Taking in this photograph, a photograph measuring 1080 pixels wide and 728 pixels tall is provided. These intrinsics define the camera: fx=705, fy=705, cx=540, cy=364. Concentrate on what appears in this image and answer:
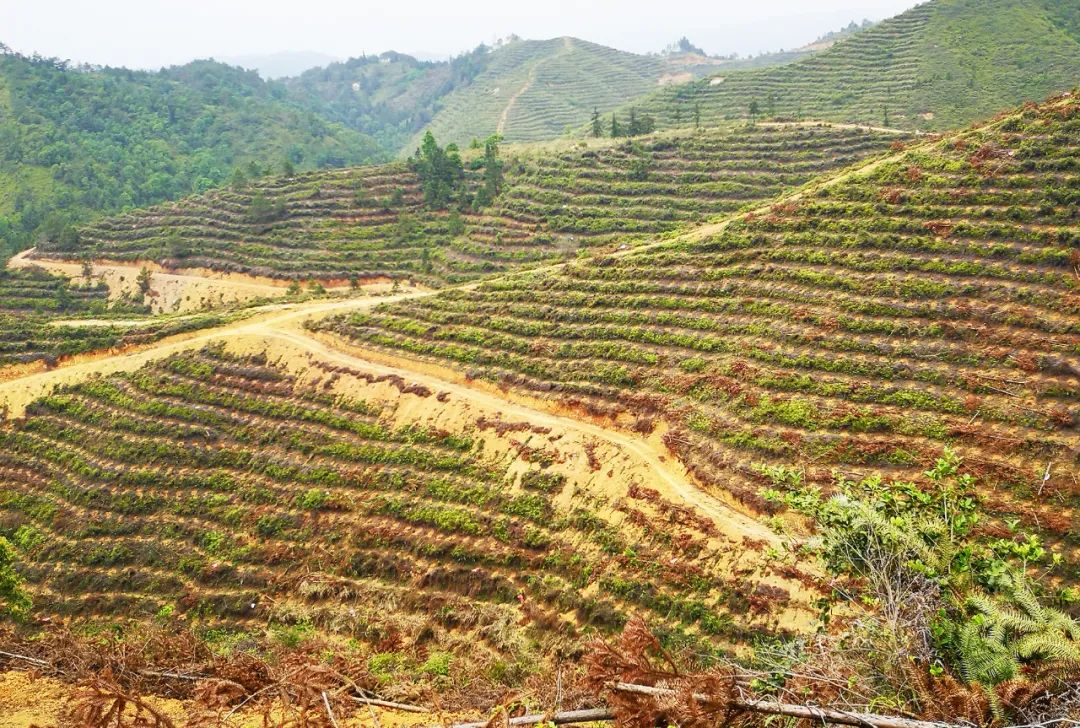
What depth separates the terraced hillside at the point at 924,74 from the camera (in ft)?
231

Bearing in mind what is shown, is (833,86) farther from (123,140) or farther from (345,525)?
(123,140)

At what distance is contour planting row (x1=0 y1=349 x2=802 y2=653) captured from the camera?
77.6 feet

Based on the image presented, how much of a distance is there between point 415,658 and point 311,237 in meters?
47.4

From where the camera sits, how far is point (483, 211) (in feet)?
203

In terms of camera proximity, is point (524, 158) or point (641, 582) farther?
point (524, 158)

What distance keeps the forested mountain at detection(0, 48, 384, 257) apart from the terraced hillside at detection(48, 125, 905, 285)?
12.4 m

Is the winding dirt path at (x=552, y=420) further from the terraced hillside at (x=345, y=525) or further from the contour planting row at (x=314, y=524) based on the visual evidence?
the contour planting row at (x=314, y=524)

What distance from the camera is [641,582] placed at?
23.1 m

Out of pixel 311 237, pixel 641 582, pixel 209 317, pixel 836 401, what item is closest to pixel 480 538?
pixel 641 582

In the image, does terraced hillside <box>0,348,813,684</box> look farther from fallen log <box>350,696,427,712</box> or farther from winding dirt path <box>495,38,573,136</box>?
winding dirt path <box>495,38,573,136</box>

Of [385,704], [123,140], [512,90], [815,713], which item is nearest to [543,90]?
[512,90]

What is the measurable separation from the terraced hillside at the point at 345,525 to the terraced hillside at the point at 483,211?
22939mm

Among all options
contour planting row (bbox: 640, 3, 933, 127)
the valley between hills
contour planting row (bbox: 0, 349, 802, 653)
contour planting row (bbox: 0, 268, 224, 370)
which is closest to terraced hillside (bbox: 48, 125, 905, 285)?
the valley between hills

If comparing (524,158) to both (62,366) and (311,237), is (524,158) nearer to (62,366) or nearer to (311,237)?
(311,237)
